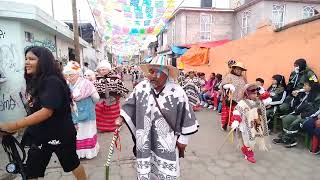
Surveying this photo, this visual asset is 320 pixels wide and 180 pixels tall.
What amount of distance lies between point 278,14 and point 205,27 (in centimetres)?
547

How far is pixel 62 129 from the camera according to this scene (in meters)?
2.75

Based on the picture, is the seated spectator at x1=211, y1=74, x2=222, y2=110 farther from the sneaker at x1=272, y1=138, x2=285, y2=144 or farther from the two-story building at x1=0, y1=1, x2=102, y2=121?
the two-story building at x1=0, y1=1, x2=102, y2=121

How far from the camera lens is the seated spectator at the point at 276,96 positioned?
20.3 feet

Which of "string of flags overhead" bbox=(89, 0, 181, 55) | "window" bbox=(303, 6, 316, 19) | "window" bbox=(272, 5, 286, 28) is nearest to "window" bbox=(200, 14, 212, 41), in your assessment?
"window" bbox=(272, 5, 286, 28)

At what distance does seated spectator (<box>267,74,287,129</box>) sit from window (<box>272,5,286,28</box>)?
40.8ft

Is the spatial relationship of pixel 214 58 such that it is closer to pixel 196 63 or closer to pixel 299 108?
pixel 196 63

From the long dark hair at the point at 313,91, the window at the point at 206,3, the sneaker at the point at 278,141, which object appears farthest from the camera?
the window at the point at 206,3

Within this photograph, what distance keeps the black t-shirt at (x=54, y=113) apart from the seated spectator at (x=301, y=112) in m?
4.24

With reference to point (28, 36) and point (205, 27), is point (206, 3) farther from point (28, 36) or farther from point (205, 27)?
point (28, 36)

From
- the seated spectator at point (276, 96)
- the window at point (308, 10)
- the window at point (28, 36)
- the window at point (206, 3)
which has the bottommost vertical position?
the seated spectator at point (276, 96)

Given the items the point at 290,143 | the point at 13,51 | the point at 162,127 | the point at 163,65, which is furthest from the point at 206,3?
the point at 162,127

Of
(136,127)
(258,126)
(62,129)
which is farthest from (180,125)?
(258,126)

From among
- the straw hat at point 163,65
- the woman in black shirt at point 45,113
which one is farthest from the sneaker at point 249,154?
the woman in black shirt at point 45,113

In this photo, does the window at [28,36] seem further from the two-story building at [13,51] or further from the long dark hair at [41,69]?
the long dark hair at [41,69]
